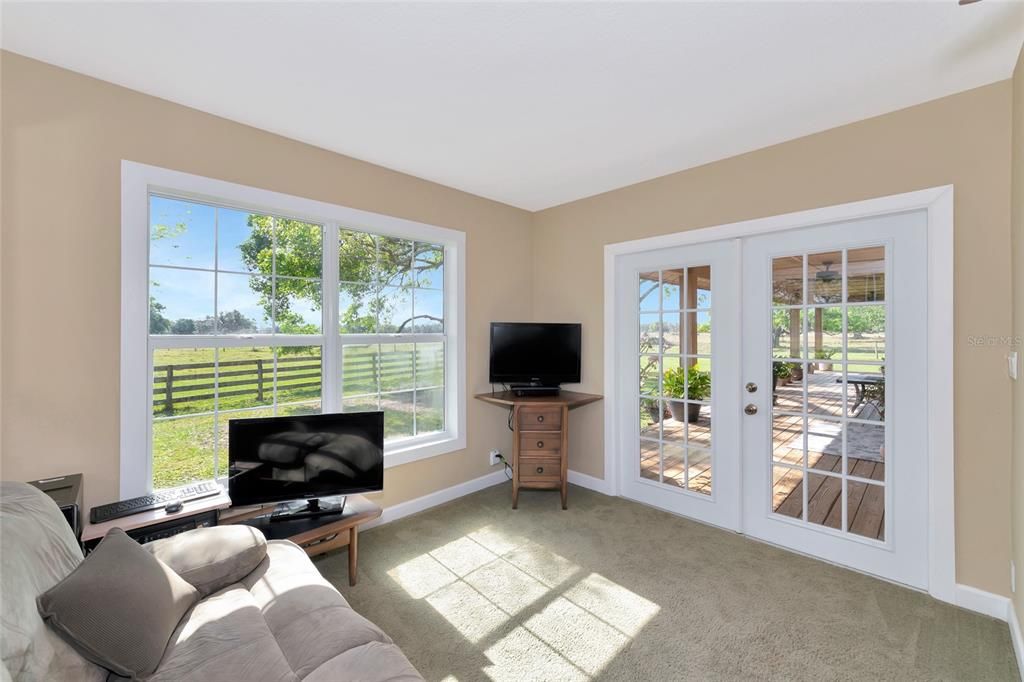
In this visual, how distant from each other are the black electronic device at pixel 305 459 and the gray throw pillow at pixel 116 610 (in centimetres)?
85

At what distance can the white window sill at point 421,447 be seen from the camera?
124 inches

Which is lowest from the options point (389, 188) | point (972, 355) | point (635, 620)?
point (635, 620)

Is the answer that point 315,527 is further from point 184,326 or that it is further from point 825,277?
point 825,277

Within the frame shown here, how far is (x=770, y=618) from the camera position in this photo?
2059 millimetres

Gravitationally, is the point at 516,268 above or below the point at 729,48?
below

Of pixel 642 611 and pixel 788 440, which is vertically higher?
pixel 788 440

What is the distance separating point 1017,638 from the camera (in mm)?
1822

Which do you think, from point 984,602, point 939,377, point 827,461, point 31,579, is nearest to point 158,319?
point 31,579

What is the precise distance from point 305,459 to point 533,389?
1892 mm

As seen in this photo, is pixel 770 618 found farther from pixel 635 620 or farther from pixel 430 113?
pixel 430 113

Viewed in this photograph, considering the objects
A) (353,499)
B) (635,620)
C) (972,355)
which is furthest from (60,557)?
(972,355)

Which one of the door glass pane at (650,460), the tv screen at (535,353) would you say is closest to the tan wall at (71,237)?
the tv screen at (535,353)

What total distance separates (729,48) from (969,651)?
2724mm

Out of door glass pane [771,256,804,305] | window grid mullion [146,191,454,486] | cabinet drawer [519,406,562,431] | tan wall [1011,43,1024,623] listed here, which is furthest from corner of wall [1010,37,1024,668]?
window grid mullion [146,191,454,486]
